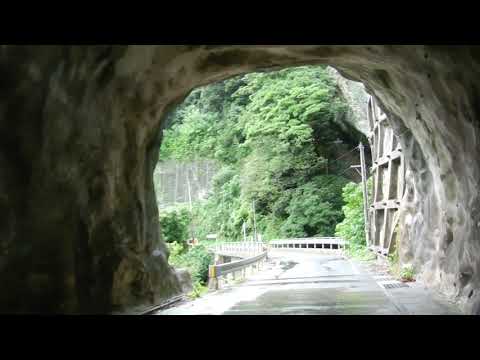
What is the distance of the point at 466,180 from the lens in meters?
10.9

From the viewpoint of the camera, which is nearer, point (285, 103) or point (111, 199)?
point (111, 199)

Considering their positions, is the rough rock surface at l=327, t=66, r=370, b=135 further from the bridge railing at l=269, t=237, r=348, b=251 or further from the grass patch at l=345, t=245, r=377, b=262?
the grass patch at l=345, t=245, r=377, b=262

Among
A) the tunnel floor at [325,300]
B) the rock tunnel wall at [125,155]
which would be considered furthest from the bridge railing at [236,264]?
the rock tunnel wall at [125,155]

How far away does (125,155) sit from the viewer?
11.9 meters

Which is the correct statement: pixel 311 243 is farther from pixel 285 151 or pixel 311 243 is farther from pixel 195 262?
pixel 195 262

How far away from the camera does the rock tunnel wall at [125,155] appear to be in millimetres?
7480

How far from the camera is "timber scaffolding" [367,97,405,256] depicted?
20375mm

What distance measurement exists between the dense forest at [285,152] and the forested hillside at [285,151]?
0.09 m

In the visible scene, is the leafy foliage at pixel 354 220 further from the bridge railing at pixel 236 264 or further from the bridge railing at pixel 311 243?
the bridge railing at pixel 236 264

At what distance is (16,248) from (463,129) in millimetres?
7993

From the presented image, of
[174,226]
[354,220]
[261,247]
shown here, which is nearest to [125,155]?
[174,226]

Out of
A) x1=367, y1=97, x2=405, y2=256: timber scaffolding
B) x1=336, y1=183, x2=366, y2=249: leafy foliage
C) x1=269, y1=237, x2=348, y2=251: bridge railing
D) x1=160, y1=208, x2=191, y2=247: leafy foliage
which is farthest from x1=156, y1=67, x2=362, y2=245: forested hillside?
x1=367, y1=97, x2=405, y2=256: timber scaffolding
